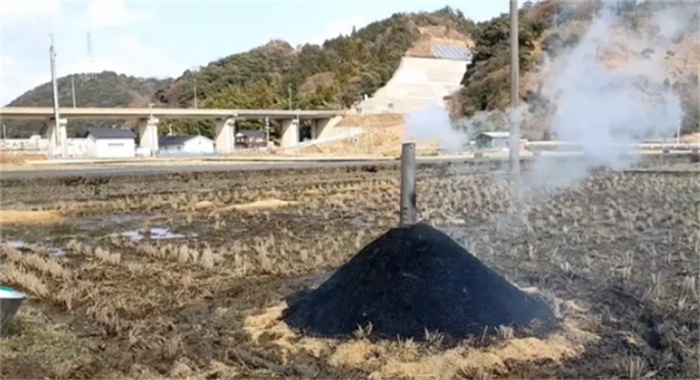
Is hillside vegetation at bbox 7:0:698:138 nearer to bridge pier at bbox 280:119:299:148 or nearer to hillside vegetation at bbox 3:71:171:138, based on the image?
hillside vegetation at bbox 3:71:171:138

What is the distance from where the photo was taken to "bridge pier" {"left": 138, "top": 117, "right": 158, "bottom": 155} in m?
74.0

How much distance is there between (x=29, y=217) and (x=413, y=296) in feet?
46.1

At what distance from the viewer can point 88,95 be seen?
122625 mm

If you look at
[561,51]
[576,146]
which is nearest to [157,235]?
[576,146]

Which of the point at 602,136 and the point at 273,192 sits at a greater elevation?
the point at 602,136

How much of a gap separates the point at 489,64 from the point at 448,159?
7541mm

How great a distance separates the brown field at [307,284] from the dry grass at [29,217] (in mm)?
234

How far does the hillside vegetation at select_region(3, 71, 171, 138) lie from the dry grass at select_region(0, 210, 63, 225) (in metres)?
97.6

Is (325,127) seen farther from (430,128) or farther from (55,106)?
(430,128)

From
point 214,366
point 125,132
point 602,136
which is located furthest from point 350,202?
point 125,132

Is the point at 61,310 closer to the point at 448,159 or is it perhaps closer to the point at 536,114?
the point at 536,114

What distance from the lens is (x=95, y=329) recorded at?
646cm

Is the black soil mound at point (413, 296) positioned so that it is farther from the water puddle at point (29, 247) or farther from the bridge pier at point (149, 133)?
the bridge pier at point (149, 133)

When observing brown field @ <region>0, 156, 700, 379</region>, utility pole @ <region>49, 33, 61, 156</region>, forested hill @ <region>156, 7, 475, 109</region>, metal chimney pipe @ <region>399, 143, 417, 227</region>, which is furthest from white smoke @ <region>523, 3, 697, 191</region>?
forested hill @ <region>156, 7, 475, 109</region>
